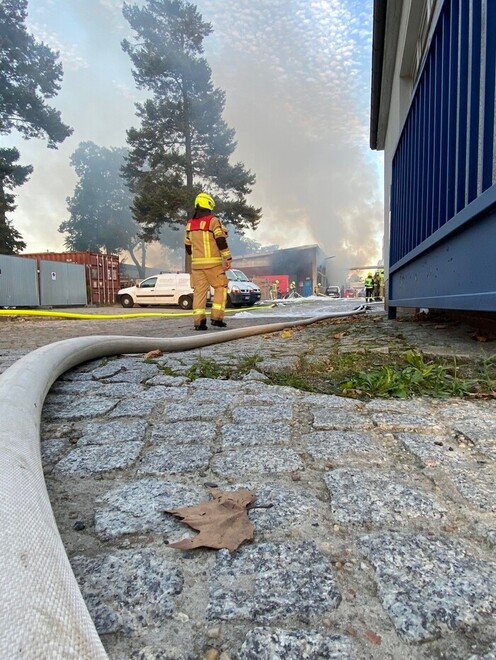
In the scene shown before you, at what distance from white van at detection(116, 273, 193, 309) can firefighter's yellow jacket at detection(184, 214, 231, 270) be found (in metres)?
10.6

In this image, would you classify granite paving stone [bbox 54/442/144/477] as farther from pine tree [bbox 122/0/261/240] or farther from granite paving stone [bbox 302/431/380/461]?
pine tree [bbox 122/0/261/240]

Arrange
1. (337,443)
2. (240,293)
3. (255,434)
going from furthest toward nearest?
(240,293) < (255,434) < (337,443)

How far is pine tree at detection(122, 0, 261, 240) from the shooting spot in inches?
967

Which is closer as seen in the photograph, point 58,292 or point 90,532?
point 90,532

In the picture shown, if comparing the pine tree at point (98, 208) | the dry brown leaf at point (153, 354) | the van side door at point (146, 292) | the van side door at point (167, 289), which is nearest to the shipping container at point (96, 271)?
the van side door at point (146, 292)

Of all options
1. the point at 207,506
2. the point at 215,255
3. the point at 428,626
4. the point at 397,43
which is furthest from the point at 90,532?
the point at 397,43

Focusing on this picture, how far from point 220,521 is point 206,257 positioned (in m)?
4.91

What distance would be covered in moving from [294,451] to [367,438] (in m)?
0.27

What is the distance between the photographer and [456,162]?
1938mm

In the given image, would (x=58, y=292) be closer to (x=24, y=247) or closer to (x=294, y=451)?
(x=24, y=247)

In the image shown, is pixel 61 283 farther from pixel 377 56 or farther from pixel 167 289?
pixel 377 56

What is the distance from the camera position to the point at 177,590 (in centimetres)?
73

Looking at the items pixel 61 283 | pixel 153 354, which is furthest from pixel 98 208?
pixel 153 354

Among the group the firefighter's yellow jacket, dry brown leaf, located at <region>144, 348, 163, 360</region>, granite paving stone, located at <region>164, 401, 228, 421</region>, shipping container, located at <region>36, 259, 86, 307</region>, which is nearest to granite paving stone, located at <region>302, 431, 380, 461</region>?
granite paving stone, located at <region>164, 401, 228, 421</region>
